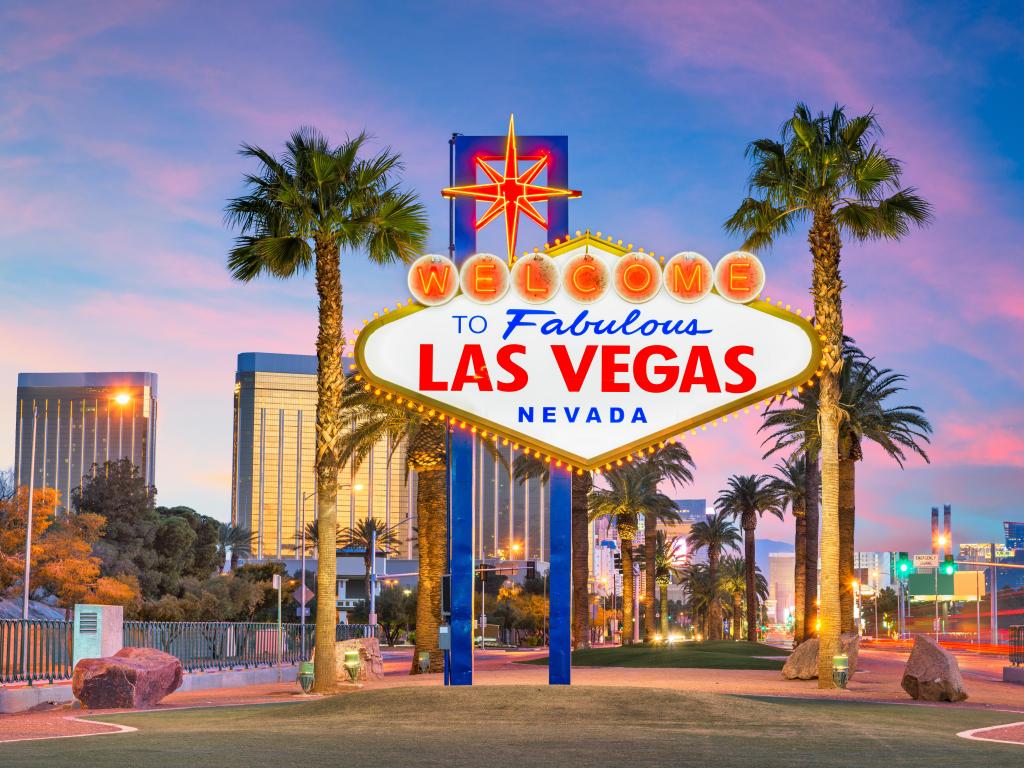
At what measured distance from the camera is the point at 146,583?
279 feet

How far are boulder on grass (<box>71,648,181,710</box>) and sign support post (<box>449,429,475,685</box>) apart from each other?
260 inches

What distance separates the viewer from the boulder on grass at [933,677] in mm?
29156

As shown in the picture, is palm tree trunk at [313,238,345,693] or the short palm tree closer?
palm tree trunk at [313,238,345,693]

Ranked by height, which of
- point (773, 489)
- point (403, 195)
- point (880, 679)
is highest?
point (403, 195)

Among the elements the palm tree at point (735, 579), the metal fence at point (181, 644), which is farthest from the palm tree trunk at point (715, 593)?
the metal fence at point (181, 644)

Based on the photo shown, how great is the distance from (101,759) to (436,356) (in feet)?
43.4

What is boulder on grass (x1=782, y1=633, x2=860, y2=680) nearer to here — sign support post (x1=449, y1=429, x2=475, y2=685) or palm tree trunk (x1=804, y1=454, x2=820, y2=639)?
sign support post (x1=449, y1=429, x2=475, y2=685)

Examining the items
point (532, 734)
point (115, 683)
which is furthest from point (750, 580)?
point (532, 734)

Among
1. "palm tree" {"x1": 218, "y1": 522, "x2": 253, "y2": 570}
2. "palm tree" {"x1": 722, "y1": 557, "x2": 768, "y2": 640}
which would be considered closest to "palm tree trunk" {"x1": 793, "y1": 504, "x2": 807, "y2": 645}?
"palm tree" {"x1": 722, "y1": 557, "x2": 768, "y2": 640}

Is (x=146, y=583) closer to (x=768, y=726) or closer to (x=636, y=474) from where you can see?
(x=636, y=474)

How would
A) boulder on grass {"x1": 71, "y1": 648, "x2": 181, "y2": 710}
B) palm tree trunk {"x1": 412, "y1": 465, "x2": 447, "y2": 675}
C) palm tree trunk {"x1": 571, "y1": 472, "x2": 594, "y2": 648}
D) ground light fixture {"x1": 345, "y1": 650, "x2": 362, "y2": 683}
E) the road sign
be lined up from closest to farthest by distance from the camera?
boulder on grass {"x1": 71, "y1": 648, "x2": 181, "y2": 710} → ground light fixture {"x1": 345, "y1": 650, "x2": 362, "y2": 683} → palm tree trunk {"x1": 412, "y1": 465, "x2": 447, "y2": 675} → palm tree trunk {"x1": 571, "y1": 472, "x2": 594, "y2": 648} → the road sign

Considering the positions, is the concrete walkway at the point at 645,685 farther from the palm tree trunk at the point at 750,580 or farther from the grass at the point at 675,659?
the palm tree trunk at the point at 750,580

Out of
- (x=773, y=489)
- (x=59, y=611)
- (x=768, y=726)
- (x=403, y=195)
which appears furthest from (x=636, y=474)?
(x=768, y=726)

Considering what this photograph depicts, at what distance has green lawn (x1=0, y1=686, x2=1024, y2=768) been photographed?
1528 centimetres
